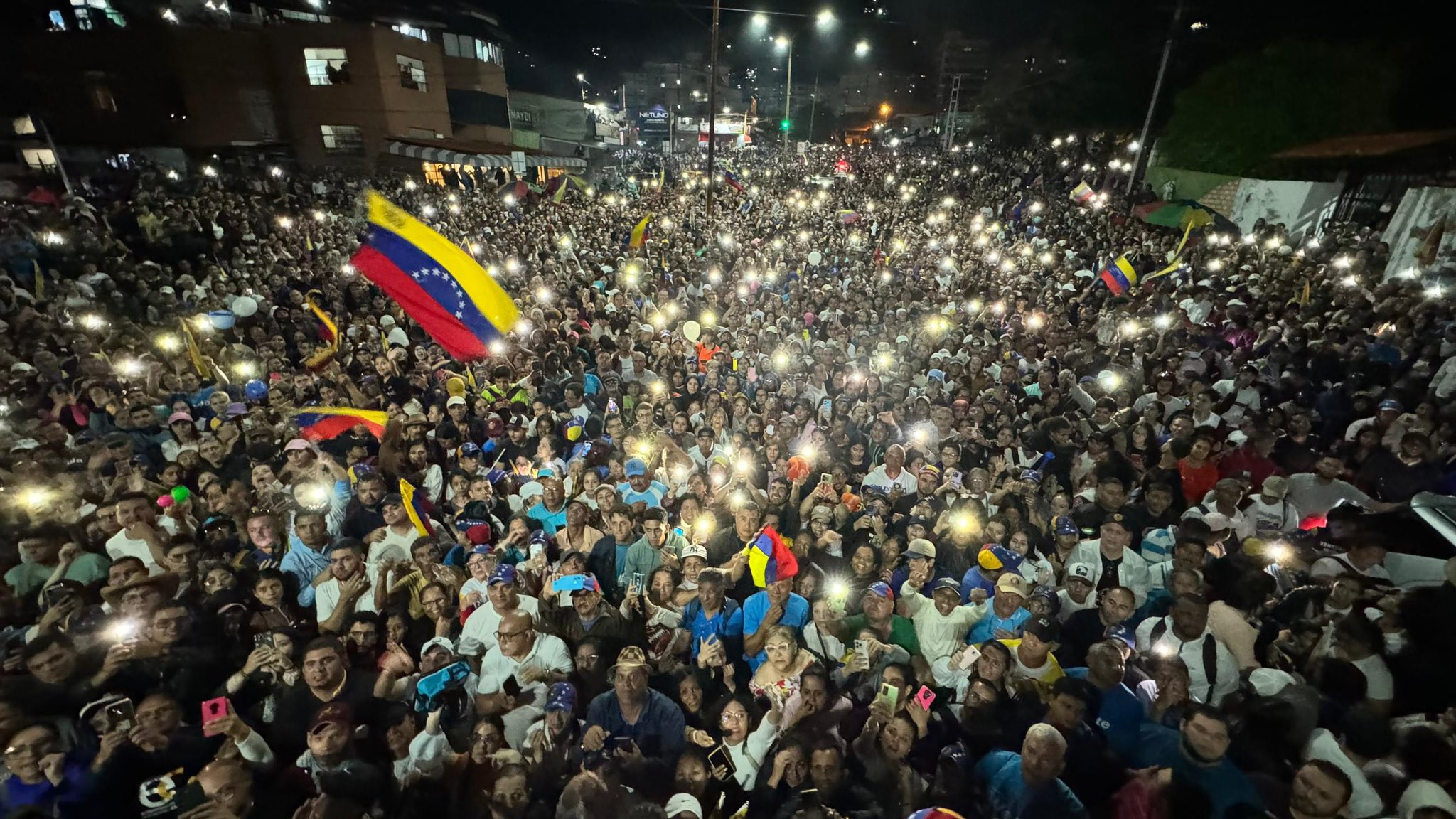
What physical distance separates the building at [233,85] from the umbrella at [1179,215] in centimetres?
2784

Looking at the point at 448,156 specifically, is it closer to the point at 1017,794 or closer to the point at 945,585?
the point at 945,585

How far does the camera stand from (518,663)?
13.5 ft

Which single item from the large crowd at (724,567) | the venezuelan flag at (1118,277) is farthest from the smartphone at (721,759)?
the venezuelan flag at (1118,277)

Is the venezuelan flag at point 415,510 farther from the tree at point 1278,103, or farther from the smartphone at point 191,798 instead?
the tree at point 1278,103

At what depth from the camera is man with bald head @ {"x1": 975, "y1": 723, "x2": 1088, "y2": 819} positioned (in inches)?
122

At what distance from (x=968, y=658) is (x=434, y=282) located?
6.71 metres

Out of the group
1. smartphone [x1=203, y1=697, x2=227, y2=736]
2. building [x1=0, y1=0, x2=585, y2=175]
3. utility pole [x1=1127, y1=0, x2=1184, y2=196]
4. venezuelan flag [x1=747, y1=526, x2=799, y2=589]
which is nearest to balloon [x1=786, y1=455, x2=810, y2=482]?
venezuelan flag [x1=747, y1=526, x2=799, y2=589]

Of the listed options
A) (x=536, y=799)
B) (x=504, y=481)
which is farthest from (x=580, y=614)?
(x=504, y=481)

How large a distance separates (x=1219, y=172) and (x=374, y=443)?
2759 cm

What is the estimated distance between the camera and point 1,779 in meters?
3.09

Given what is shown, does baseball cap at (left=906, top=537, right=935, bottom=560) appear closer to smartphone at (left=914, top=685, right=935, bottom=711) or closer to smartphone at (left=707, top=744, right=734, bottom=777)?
smartphone at (left=914, top=685, right=935, bottom=711)

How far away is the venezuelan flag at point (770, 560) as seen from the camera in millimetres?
4762

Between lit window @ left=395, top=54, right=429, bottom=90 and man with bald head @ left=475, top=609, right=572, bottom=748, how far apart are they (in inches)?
1346

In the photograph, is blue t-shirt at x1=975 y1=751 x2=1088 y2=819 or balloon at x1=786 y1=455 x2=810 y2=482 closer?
blue t-shirt at x1=975 y1=751 x2=1088 y2=819
